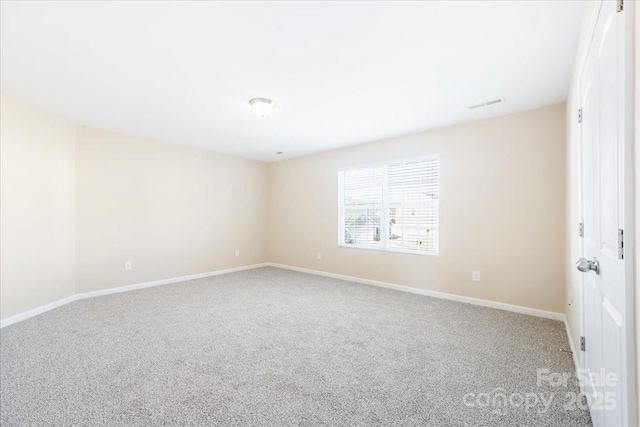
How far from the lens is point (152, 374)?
2086mm

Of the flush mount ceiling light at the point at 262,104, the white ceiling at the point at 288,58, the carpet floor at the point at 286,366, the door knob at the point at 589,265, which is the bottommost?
the carpet floor at the point at 286,366

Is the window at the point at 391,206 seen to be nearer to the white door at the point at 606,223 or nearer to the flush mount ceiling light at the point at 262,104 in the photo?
the flush mount ceiling light at the point at 262,104

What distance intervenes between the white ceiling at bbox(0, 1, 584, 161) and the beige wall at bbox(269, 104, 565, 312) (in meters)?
0.32

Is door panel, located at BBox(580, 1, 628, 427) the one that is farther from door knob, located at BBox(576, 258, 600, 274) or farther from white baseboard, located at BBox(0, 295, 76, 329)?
white baseboard, located at BBox(0, 295, 76, 329)

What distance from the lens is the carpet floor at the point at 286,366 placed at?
1.68m

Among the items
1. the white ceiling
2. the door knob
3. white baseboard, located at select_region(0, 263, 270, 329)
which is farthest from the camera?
white baseboard, located at select_region(0, 263, 270, 329)

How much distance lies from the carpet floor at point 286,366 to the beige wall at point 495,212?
424 millimetres

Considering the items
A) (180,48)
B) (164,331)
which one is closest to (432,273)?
(164,331)

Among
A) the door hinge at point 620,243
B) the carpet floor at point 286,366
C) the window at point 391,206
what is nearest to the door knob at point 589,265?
the door hinge at point 620,243

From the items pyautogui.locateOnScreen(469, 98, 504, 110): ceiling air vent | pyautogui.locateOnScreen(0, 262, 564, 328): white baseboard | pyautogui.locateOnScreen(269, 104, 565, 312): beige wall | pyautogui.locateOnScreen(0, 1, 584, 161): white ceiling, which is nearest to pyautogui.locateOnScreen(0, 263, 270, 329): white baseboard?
pyautogui.locateOnScreen(0, 262, 564, 328): white baseboard

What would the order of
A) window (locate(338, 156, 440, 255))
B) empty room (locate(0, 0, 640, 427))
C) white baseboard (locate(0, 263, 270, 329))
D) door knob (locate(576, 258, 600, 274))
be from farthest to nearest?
window (locate(338, 156, 440, 255))
white baseboard (locate(0, 263, 270, 329))
empty room (locate(0, 0, 640, 427))
door knob (locate(576, 258, 600, 274))

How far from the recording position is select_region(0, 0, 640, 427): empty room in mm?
1651

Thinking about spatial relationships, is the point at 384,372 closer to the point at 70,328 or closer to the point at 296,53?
the point at 296,53

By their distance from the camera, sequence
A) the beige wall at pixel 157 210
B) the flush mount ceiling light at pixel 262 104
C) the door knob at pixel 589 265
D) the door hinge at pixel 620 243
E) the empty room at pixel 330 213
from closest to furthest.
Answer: the door hinge at pixel 620 243, the door knob at pixel 589 265, the empty room at pixel 330 213, the flush mount ceiling light at pixel 262 104, the beige wall at pixel 157 210
